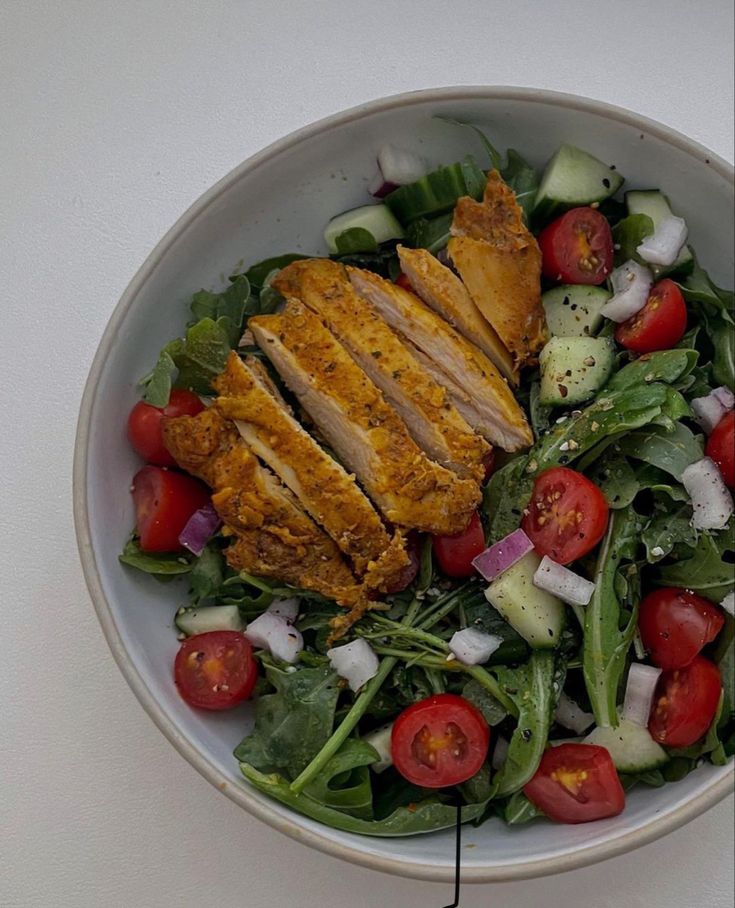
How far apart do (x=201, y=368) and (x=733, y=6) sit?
2.17 m

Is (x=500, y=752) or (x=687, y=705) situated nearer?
(x=687, y=705)

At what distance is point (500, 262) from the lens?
9.82ft

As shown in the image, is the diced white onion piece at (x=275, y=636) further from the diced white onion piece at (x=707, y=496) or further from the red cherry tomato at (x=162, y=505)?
the diced white onion piece at (x=707, y=496)

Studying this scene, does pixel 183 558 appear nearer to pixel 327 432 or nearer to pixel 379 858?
pixel 327 432

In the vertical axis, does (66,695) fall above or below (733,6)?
below

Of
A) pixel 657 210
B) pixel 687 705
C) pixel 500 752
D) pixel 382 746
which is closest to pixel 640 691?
pixel 687 705

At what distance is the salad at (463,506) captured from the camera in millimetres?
2855

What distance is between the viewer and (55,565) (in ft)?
10.6

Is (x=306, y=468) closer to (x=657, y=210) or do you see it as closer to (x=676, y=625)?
(x=676, y=625)

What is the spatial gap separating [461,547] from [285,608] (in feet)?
1.85

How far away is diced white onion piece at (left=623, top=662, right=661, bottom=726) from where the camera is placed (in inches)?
114

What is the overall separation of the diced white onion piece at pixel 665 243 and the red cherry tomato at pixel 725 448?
1.65 feet

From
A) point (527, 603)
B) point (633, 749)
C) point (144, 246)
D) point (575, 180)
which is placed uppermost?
point (144, 246)

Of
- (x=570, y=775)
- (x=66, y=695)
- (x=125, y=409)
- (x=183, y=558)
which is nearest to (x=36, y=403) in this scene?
(x=125, y=409)
